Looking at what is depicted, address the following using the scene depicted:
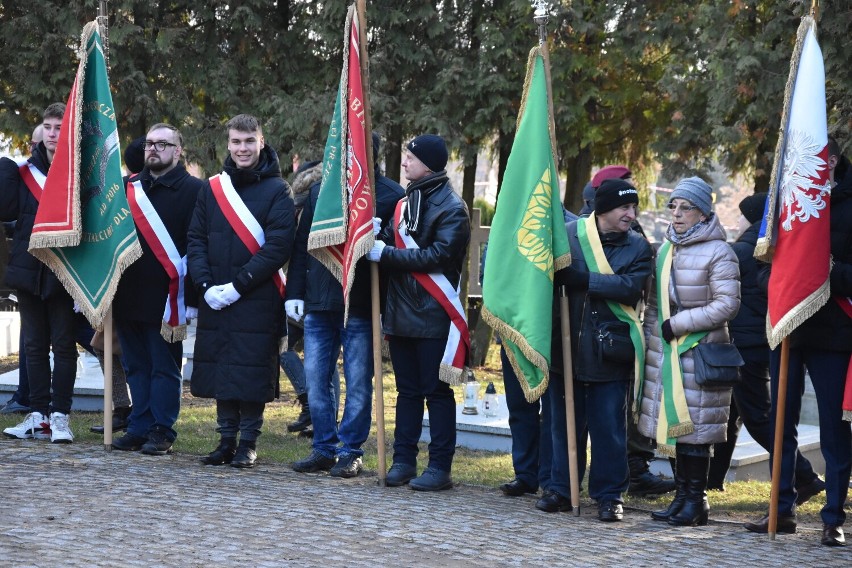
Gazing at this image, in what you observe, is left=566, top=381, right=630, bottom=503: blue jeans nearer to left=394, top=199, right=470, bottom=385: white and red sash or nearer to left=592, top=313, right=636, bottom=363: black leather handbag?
left=592, top=313, right=636, bottom=363: black leather handbag

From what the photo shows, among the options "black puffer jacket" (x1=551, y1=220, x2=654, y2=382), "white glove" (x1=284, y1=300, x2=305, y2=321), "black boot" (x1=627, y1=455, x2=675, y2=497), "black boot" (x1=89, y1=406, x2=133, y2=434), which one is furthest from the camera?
"black boot" (x1=89, y1=406, x2=133, y2=434)

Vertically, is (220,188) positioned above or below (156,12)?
below

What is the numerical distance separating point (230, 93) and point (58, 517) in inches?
369

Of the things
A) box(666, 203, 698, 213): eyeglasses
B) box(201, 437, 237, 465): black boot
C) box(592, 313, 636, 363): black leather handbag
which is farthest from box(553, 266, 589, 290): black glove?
box(201, 437, 237, 465): black boot

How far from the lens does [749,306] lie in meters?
7.70

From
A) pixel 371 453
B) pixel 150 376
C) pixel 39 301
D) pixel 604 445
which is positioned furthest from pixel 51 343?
pixel 604 445

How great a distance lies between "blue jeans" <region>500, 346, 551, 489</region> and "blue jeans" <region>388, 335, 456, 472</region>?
1.17 ft

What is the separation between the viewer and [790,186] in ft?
20.6

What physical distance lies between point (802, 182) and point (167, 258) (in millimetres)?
4020

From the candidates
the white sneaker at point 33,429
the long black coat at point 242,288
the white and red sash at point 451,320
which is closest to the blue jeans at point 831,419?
the white and red sash at point 451,320

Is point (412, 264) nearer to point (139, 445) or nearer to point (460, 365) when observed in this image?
point (460, 365)

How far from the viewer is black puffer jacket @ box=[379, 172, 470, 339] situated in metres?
7.30

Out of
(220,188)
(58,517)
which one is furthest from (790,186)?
(58,517)

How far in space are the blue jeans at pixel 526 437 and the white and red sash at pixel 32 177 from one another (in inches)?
131
